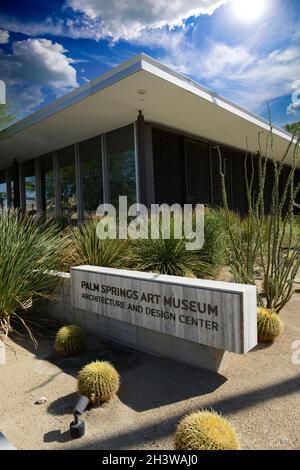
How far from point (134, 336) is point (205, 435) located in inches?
67.5

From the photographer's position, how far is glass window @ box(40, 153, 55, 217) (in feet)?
39.2

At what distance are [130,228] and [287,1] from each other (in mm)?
4632

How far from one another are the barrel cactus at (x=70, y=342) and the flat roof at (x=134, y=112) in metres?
4.40

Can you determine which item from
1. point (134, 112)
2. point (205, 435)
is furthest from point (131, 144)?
point (205, 435)

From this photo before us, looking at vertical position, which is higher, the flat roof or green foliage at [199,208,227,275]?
the flat roof

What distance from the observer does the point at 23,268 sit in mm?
3965

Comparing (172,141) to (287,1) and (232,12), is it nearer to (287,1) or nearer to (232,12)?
(232,12)

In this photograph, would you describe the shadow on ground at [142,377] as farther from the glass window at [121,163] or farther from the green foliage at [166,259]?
the glass window at [121,163]

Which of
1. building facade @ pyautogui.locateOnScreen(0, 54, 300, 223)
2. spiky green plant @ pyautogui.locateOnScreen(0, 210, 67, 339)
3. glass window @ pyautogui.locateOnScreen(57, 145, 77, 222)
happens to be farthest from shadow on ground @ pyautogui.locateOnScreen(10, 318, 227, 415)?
glass window @ pyautogui.locateOnScreen(57, 145, 77, 222)

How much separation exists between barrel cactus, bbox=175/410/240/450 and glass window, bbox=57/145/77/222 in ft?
31.9

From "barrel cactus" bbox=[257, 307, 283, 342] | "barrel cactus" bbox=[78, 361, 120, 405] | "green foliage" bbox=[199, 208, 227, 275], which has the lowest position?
"barrel cactus" bbox=[78, 361, 120, 405]

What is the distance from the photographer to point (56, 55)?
8000 mm

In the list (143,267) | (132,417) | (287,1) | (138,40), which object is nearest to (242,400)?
(132,417)

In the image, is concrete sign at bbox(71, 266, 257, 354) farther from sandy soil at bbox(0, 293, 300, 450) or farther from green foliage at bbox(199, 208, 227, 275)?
green foliage at bbox(199, 208, 227, 275)
